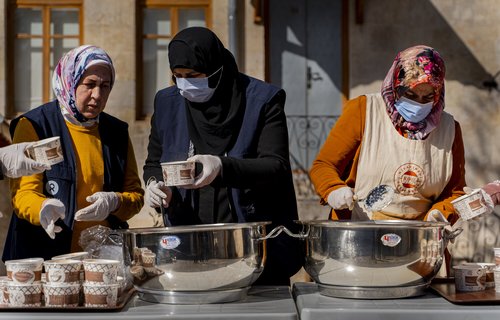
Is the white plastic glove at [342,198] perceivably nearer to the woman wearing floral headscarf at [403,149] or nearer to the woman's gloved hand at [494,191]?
the woman wearing floral headscarf at [403,149]

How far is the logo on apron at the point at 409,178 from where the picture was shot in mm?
4020

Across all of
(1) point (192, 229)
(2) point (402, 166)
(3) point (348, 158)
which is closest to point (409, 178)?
(2) point (402, 166)

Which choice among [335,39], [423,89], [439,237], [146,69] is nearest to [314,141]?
[335,39]

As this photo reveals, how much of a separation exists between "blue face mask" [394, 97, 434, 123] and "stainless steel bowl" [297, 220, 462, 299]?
0.91m

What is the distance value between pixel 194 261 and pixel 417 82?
4.77 ft

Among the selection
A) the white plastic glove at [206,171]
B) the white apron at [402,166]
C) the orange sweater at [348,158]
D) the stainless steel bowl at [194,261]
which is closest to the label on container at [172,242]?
the stainless steel bowl at [194,261]

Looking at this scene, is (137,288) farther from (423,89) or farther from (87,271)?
(423,89)

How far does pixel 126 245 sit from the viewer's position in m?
3.26

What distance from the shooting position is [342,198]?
3832 millimetres

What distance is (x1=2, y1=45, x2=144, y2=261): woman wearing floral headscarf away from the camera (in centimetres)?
396

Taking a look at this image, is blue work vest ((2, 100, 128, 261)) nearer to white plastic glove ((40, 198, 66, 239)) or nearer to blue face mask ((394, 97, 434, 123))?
white plastic glove ((40, 198, 66, 239))

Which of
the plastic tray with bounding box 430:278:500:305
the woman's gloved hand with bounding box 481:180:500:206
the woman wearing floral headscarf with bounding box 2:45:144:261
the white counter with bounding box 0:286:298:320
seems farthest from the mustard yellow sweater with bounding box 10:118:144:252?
the woman's gloved hand with bounding box 481:180:500:206

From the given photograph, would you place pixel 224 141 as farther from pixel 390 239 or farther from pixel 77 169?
pixel 390 239

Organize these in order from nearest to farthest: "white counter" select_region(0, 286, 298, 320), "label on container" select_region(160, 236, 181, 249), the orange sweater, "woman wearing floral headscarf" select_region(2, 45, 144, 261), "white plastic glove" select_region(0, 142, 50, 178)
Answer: "white counter" select_region(0, 286, 298, 320), "label on container" select_region(160, 236, 181, 249), "white plastic glove" select_region(0, 142, 50, 178), "woman wearing floral headscarf" select_region(2, 45, 144, 261), the orange sweater
